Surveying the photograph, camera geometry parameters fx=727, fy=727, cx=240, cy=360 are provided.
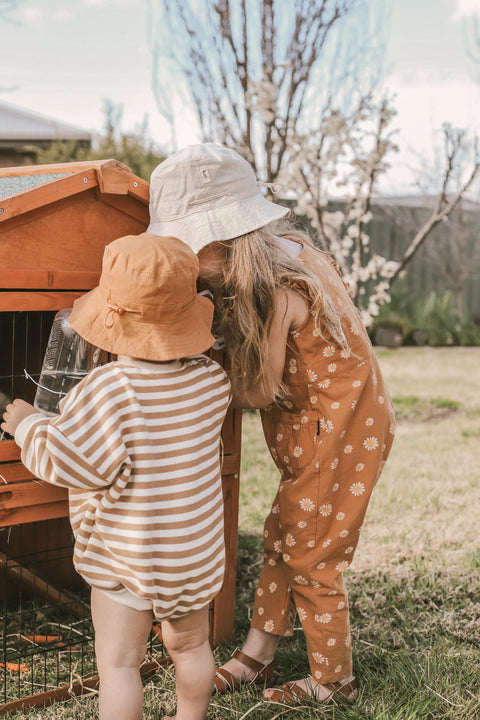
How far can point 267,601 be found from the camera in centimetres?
221

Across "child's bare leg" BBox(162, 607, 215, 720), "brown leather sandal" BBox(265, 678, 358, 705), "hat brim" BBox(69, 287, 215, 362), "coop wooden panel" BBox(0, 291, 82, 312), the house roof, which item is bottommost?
"brown leather sandal" BBox(265, 678, 358, 705)

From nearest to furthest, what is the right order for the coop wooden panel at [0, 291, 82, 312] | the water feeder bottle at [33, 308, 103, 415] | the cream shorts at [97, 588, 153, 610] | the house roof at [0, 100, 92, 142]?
the cream shorts at [97, 588, 153, 610] < the coop wooden panel at [0, 291, 82, 312] < the water feeder bottle at [33, 308, 103, 415] < the house roof at [0, 100, 92, 142]

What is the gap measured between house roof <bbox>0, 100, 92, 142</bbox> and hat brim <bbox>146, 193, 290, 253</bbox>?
28.3ft

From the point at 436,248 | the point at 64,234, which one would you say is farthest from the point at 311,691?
the point at 436,248

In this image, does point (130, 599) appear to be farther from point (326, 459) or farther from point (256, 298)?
point (256, 298)

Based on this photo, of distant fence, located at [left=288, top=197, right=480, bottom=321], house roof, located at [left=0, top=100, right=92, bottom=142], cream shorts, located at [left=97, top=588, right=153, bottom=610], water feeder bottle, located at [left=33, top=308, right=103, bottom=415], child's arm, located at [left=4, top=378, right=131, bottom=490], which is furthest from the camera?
distant fence, located at [left=288, top=197, right=480, bottom=321]

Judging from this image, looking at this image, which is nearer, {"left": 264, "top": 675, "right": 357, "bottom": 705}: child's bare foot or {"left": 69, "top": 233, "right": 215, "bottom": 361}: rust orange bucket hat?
{"left": 69, "top": 233, "right": 215, "bottom": 361}: rust orange bucket hat

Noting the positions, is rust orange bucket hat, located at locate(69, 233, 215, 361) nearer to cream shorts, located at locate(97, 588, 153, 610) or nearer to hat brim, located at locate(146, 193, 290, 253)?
hat brim, located at locate(146, 193, 290, 253)

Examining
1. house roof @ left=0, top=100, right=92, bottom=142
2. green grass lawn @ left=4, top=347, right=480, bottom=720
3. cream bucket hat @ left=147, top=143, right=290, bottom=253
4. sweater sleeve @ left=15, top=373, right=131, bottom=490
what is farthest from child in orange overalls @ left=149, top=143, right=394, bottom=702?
house roof @ left=0, top=100, right=92, bottom=142

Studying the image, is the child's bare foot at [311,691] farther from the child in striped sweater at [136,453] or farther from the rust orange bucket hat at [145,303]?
the rust orange bucket hat at [145,303]

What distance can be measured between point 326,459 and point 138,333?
0.69 metres

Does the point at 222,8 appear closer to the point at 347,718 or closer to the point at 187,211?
the point at 187,211

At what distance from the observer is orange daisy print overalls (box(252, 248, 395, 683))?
199 cm

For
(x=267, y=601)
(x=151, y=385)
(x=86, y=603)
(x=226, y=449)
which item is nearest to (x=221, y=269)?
(x=151, y=385)
